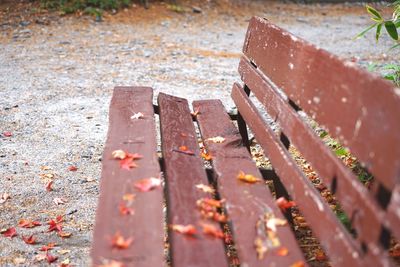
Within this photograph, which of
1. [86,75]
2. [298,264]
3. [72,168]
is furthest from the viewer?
[86,75]

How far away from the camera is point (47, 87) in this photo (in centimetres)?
597

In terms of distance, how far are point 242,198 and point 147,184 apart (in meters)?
0.40

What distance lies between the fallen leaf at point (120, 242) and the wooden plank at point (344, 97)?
32.0 inches

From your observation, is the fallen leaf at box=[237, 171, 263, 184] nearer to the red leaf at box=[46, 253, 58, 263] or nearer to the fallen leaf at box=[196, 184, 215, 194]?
the fallen leaf at box=[196, 184, 215, 194]

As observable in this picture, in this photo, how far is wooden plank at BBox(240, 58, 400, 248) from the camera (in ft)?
4.99

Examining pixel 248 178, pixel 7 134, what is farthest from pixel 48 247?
pixel 7 134

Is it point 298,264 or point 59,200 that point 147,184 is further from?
point 59,200

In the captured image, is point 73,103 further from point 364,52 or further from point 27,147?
point 364,52

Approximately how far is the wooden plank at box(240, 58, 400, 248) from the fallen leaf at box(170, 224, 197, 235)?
0.52 m

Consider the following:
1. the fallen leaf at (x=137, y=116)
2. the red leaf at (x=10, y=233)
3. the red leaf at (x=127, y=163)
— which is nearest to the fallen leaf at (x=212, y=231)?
the red leaf at (x=127, y=163)

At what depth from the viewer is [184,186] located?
2.27 metres

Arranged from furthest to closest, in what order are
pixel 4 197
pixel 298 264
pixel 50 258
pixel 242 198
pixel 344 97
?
pixel 4 197
pixel 50 258
pixel 242 198
pixel 344 97
pixel 298 264

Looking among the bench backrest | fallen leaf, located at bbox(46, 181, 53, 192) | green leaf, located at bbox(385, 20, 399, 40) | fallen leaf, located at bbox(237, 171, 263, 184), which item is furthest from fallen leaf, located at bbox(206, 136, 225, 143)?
fallen leaf, located at bbox(46, 181, 53, 192)

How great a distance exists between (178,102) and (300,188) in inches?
65.0
